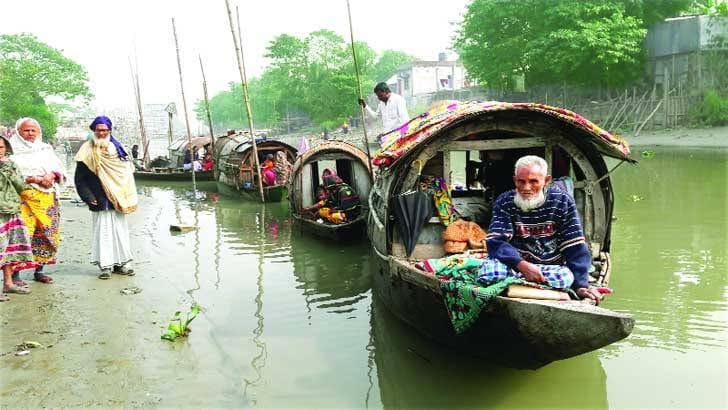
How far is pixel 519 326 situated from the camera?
3.48 metres

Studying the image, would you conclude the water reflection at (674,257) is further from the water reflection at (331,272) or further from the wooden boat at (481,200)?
the water reflection at (331,272)

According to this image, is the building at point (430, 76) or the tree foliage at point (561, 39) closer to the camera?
the tree foliage at point (561, 39)

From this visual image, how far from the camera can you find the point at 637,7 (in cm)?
2156

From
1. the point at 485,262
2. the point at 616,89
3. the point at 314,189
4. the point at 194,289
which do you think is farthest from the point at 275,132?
the point at 485,262

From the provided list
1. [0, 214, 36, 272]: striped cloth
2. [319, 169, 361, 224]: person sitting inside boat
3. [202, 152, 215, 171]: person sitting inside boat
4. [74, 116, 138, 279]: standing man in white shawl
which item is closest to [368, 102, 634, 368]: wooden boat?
[319, 169, 361, 224]: person sitting inside boat

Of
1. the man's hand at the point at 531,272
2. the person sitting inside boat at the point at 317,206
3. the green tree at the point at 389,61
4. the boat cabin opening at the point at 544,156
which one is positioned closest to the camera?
the man's hand at the point at 531,272

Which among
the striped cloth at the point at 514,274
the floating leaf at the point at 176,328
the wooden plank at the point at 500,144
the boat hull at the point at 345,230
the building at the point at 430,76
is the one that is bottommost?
the floating leaf at the point at 176,328

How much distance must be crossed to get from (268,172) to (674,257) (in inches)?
382

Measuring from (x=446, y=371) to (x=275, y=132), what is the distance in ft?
149

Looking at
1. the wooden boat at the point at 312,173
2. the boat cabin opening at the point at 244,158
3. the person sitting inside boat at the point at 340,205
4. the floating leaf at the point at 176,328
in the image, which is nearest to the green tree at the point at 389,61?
the boat cabin opening at the point at 244,158

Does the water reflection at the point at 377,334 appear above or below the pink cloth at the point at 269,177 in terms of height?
below

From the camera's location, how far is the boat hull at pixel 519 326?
323 cm

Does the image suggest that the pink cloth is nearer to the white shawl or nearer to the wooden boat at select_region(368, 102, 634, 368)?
the wooden boat at select_region(368, 102, 634, 368)

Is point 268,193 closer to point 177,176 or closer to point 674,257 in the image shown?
point 177,176
